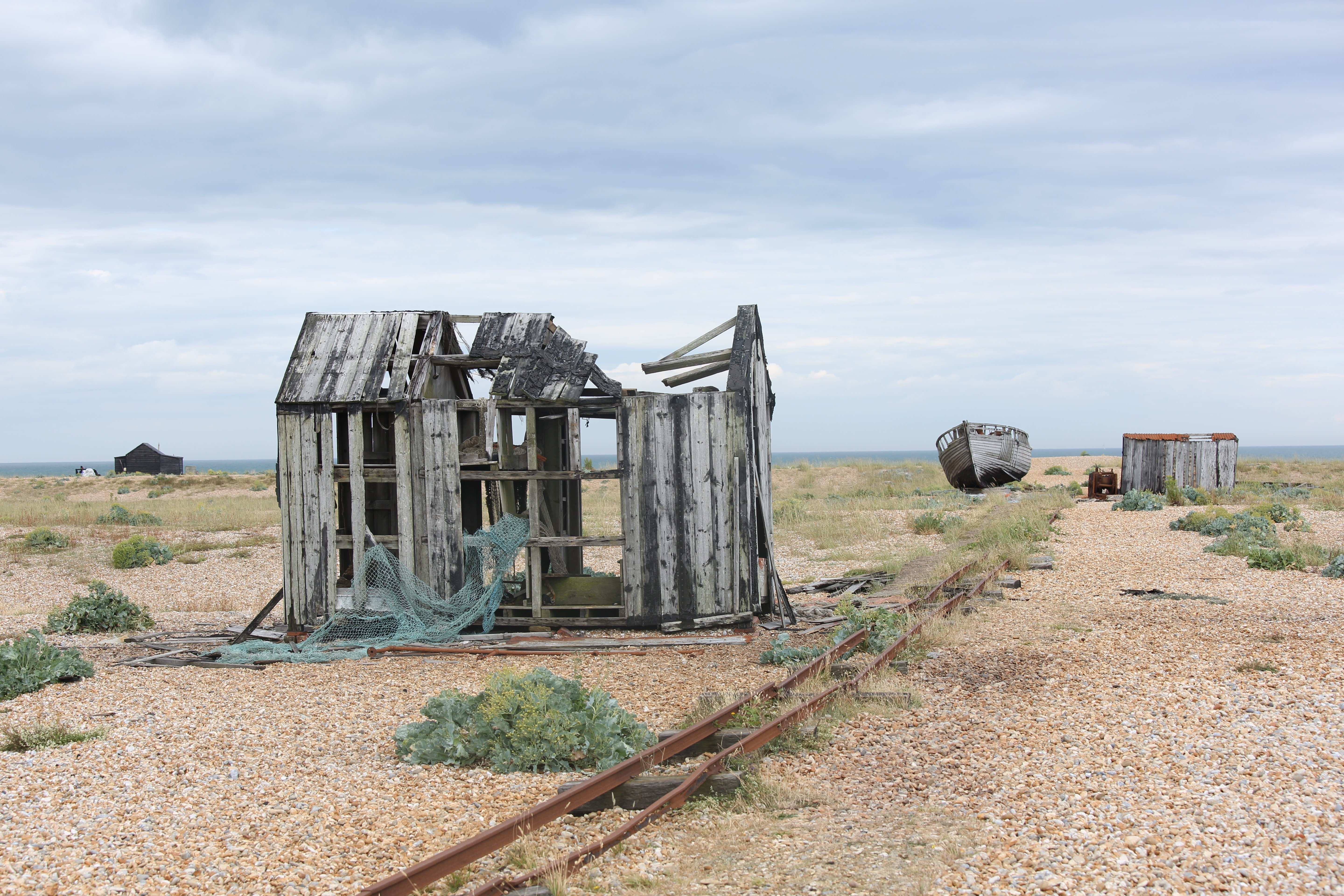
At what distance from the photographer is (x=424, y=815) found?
17.3ft

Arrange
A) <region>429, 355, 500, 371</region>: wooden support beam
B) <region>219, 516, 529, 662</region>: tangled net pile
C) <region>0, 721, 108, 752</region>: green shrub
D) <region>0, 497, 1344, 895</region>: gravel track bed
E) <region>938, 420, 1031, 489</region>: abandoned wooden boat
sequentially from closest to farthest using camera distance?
<region>0, 497, 1344, 895</region>: gravel track bed
<region>0, 721, 108, 752</region>: green shrub
<region>219, 516, 529, 662</region>: tangled net pile
<region>429, 355, 500, 371</region>: wooden support beam
<region>938, 420, 1031, 489</region>: abandoned wooden boat

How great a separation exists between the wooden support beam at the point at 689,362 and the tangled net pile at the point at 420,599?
8.42 feet

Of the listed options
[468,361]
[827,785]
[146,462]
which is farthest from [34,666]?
[146,462]

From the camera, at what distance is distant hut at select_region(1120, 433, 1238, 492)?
29.2 meters

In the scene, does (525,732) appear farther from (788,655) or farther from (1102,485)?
(1102,485)

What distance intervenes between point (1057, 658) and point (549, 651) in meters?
4.91

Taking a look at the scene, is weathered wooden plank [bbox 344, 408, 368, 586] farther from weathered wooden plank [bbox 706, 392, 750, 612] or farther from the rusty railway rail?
the rusty railway rail

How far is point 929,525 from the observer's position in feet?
73.7

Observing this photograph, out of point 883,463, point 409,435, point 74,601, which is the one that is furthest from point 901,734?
point 883,463

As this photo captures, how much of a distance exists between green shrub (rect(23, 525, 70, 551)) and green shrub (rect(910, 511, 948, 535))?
19.3 m

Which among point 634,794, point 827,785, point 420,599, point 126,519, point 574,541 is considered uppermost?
point 574,541

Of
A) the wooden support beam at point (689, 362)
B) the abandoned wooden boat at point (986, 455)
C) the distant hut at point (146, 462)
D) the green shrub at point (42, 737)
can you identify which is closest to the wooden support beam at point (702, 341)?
the wooden support beam at point (689, 362)

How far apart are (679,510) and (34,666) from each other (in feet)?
21.0

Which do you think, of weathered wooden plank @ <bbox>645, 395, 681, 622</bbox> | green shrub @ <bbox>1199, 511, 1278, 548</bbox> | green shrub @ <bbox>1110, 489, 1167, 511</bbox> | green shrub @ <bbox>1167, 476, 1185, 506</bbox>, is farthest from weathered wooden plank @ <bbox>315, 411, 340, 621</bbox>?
green shrub @ <bbox>1167, 476, 1185, 506</bbox>
